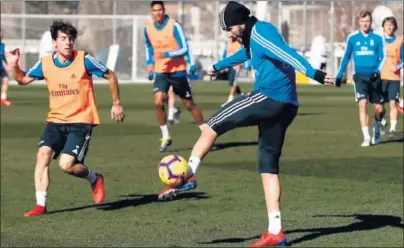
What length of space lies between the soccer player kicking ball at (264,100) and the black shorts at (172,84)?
320 inches

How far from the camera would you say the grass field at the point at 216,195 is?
11.2m

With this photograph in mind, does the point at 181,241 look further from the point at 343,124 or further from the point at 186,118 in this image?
the point at 186,118

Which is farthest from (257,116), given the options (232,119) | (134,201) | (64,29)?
(134,201)

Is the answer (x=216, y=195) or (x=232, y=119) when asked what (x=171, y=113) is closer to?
(x=216, y=195)

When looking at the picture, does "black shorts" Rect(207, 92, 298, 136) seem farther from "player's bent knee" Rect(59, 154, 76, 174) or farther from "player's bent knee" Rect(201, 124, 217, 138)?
"player's bent knee" Rect(59, 154, 76, 174)

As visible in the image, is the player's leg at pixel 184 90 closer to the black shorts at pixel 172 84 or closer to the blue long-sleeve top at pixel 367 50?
the black shorts at pixel 172 84

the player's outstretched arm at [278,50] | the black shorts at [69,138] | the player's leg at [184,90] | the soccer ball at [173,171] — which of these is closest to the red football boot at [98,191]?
the black shorts at [69,138]

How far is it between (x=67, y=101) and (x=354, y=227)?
3356mm

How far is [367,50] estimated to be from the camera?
1959 cm

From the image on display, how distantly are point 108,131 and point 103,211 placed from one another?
1194cm

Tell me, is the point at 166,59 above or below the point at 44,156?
above

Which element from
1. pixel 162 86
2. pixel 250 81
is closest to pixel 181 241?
pixel 162 86

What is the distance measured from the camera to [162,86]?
60.9 feet

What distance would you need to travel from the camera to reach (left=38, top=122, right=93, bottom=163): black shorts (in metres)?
12.6
